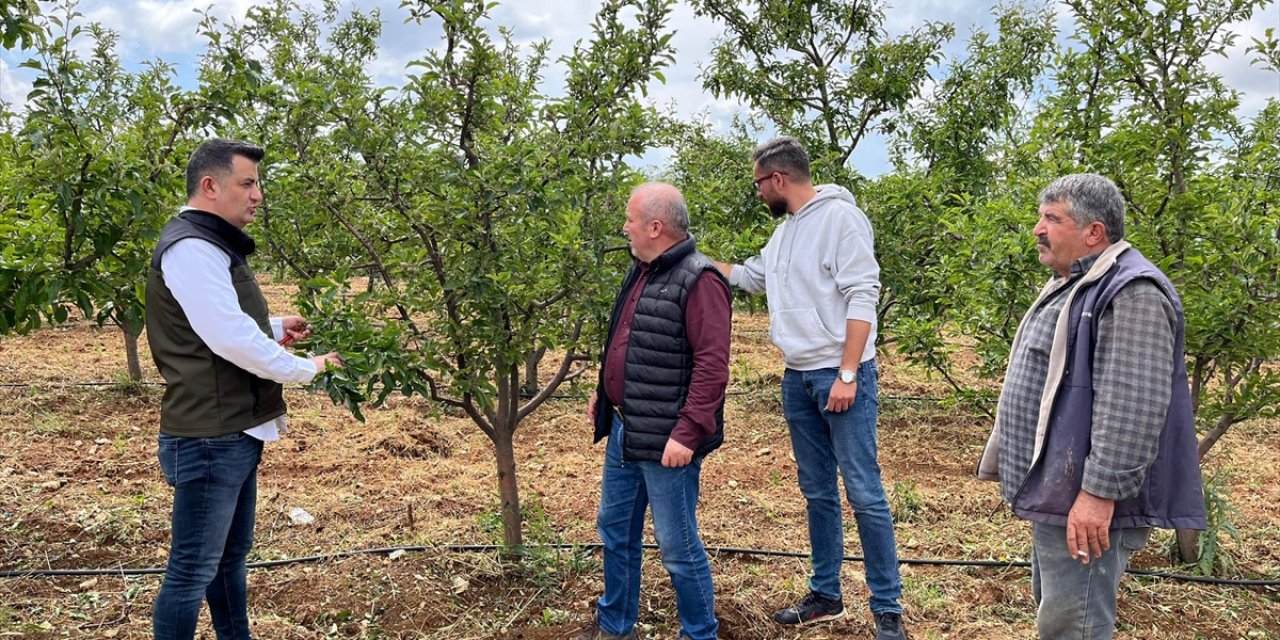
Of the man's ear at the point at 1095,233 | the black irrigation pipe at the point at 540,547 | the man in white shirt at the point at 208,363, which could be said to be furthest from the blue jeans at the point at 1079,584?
the man in white shirt at the point at 208,363

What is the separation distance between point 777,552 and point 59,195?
3.55m

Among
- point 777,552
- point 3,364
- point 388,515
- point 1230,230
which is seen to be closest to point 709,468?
point 777,552

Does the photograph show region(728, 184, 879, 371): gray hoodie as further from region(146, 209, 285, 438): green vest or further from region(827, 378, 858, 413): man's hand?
region(146, 209, 285, 438): green vest

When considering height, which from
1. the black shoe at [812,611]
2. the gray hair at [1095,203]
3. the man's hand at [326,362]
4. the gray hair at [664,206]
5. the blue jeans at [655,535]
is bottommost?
the black shoe at [812,611]

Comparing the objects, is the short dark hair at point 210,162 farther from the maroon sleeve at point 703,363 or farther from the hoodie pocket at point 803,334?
the hoodie pocket at point 803,334

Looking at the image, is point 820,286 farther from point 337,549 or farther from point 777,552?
point 337,549

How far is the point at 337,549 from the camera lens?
4.58 metres

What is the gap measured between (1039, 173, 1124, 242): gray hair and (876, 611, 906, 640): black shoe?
5.67 ft

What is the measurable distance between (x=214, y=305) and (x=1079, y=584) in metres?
2.69

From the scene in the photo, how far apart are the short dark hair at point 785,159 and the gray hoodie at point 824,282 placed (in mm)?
129

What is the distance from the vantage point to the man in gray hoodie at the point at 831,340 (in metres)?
3.39

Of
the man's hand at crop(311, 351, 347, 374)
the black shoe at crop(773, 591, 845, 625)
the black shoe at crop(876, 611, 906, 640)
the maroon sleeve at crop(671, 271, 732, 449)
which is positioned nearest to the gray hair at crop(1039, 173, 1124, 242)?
the maroon sleeve at crop(671, 271, 732, 449)

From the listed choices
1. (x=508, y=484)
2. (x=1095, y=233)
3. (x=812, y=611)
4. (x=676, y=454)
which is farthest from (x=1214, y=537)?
(x=508, y=484)

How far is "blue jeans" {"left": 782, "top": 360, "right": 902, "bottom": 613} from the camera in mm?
3439
